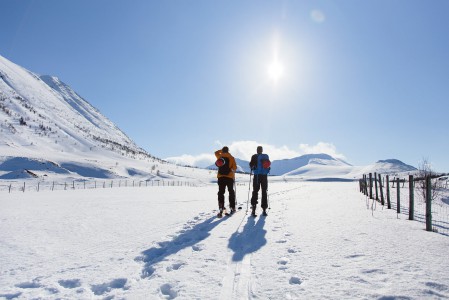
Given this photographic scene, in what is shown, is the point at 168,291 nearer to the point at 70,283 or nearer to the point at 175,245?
the point at 70,283

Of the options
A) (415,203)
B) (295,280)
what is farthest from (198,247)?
(415,203)

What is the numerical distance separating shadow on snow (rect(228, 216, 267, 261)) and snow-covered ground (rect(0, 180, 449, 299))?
2 cm

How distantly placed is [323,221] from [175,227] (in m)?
3.96

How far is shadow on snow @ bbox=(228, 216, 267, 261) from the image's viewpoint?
19.2 ft

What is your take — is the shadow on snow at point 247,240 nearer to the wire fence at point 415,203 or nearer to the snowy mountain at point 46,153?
the wire fence at point 415,203

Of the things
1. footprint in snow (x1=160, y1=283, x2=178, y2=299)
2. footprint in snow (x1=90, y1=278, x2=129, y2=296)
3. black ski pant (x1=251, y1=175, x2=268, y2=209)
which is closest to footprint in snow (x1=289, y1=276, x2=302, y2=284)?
footprint in snow (x1=160, y1=283, x2=178, y2=299)

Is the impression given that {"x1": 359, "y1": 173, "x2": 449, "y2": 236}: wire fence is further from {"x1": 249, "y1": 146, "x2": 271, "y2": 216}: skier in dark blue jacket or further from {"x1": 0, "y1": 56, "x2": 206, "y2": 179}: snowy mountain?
{"x1": 0, "y1": 56, "x2": 206, "y2": 179}: snowy mountain

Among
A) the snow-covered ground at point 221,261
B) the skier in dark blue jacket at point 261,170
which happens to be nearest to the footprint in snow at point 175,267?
the snow-covered ground at point 221,261

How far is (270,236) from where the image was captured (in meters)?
7.12

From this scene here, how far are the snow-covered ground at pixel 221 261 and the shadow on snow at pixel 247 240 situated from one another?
19 millimetres

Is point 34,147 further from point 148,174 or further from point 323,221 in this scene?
point 323,221

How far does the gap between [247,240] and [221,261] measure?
1677 mm

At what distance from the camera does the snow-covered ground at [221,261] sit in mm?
3861

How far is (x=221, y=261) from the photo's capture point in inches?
206
